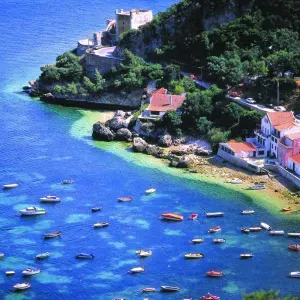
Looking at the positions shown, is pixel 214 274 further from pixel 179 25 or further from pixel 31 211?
pixel 179 25

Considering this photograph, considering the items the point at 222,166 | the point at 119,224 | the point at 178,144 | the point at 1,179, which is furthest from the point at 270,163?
the point at 1,179

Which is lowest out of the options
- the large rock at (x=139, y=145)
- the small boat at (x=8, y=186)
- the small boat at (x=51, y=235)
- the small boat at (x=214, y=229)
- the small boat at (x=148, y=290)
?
the small boat at (x=148, y=290)

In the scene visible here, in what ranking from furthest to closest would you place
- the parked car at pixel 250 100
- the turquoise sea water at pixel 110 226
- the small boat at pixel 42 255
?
1. the parked car at pixel 250 100
2. the small boat at pixel 42 255
3. the turquoise sea water at pixel 110 226

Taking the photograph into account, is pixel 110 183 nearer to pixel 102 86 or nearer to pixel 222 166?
pixel 222 166

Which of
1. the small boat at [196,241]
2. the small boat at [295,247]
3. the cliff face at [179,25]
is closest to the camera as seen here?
the small boat at [295,247]

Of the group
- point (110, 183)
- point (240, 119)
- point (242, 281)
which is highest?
point (240, 119)

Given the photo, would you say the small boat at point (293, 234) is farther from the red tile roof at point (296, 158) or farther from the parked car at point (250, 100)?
the parked car at point (250, 100)

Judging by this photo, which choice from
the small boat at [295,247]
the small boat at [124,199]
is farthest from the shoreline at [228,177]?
the small boat at [124,199]
